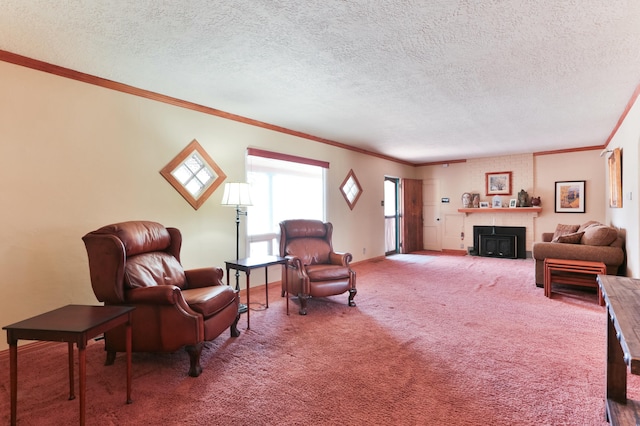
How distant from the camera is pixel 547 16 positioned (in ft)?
6.84

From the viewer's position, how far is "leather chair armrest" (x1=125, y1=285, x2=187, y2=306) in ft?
7.42

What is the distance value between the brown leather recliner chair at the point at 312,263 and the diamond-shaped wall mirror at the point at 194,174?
1028 millimetres

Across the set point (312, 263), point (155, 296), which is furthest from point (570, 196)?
point (155, 296)

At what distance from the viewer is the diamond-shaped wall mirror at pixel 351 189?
6227mm

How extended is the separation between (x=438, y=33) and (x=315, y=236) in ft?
9.40

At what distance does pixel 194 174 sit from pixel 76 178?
1184 mm

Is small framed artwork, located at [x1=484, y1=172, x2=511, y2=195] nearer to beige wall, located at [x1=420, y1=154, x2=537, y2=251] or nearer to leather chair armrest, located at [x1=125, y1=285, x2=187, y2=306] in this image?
beige wall, located at [x1=420, y1=154, x2=537, y2=251]

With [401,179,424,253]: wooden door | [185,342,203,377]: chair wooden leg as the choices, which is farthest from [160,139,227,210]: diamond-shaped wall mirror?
[401,179,424,253]: wooden door

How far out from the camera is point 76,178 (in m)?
2.91

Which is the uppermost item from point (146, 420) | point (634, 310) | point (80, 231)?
point (80, 231)

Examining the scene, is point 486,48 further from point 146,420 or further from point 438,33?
point 146,420

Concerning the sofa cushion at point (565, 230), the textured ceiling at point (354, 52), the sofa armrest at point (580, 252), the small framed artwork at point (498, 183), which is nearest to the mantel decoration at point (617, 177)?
the textured ceiling at point (354, 52)

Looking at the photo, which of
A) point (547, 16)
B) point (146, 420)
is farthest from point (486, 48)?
point (146, 420)

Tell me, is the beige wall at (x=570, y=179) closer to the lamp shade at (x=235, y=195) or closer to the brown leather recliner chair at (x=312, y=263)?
the brown leather recliner chair at (x=312, y=263)
